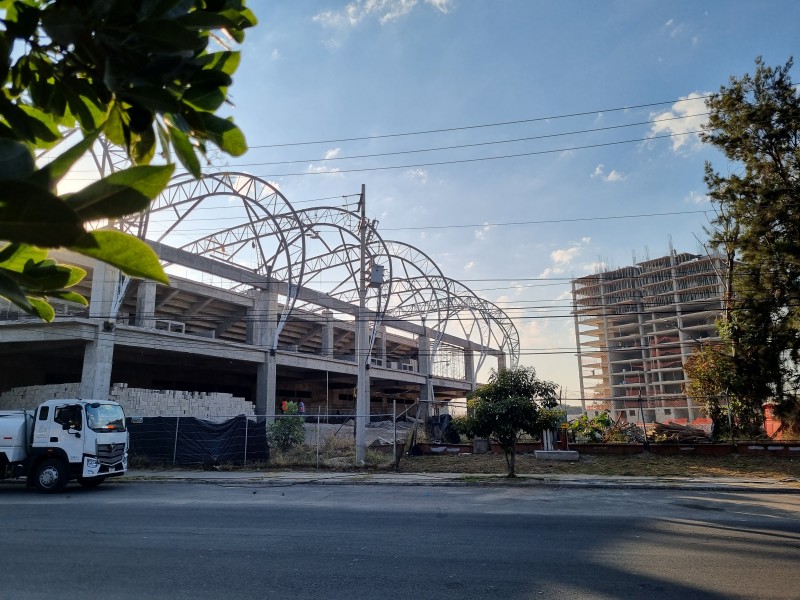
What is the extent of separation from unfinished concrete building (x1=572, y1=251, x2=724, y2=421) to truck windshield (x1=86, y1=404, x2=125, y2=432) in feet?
235

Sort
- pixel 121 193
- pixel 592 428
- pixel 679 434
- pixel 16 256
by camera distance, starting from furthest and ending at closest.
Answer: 1. pixel 592 428
2. pixel 679 434
3. pixel 16 256
4. pixel 121 193

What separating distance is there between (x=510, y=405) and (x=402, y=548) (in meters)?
9.88

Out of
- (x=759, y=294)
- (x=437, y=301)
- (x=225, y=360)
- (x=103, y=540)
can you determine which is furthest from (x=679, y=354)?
(x=103, y=540)

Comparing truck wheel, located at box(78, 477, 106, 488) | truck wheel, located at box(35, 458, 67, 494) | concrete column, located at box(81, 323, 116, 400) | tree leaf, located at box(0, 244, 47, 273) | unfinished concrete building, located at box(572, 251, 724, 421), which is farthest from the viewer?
unfinished concrete building, located at box(572, 251, 724, 421)

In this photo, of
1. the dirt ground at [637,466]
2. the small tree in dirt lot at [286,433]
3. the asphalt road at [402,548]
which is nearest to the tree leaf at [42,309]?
the asphalt road at [402,548]

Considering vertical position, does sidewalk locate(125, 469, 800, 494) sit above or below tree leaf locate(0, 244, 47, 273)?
below

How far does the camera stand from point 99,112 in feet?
4.52

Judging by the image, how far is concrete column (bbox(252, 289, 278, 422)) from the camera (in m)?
30.8

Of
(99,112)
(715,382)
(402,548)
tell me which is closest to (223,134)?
(99,112)

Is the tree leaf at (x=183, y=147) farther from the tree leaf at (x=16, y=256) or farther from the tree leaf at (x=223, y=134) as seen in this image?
the tree leaf at (x=16, y=256)

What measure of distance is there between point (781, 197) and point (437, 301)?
28.2m

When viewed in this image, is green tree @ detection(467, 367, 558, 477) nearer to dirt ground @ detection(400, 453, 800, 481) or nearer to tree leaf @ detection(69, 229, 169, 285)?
dirt ground @ detection(400, 453, 800, 481)

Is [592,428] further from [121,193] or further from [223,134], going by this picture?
[121,193]

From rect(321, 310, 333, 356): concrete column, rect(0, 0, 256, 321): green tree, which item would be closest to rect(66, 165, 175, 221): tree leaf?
rect(0, 0, 256, 321): green tree
